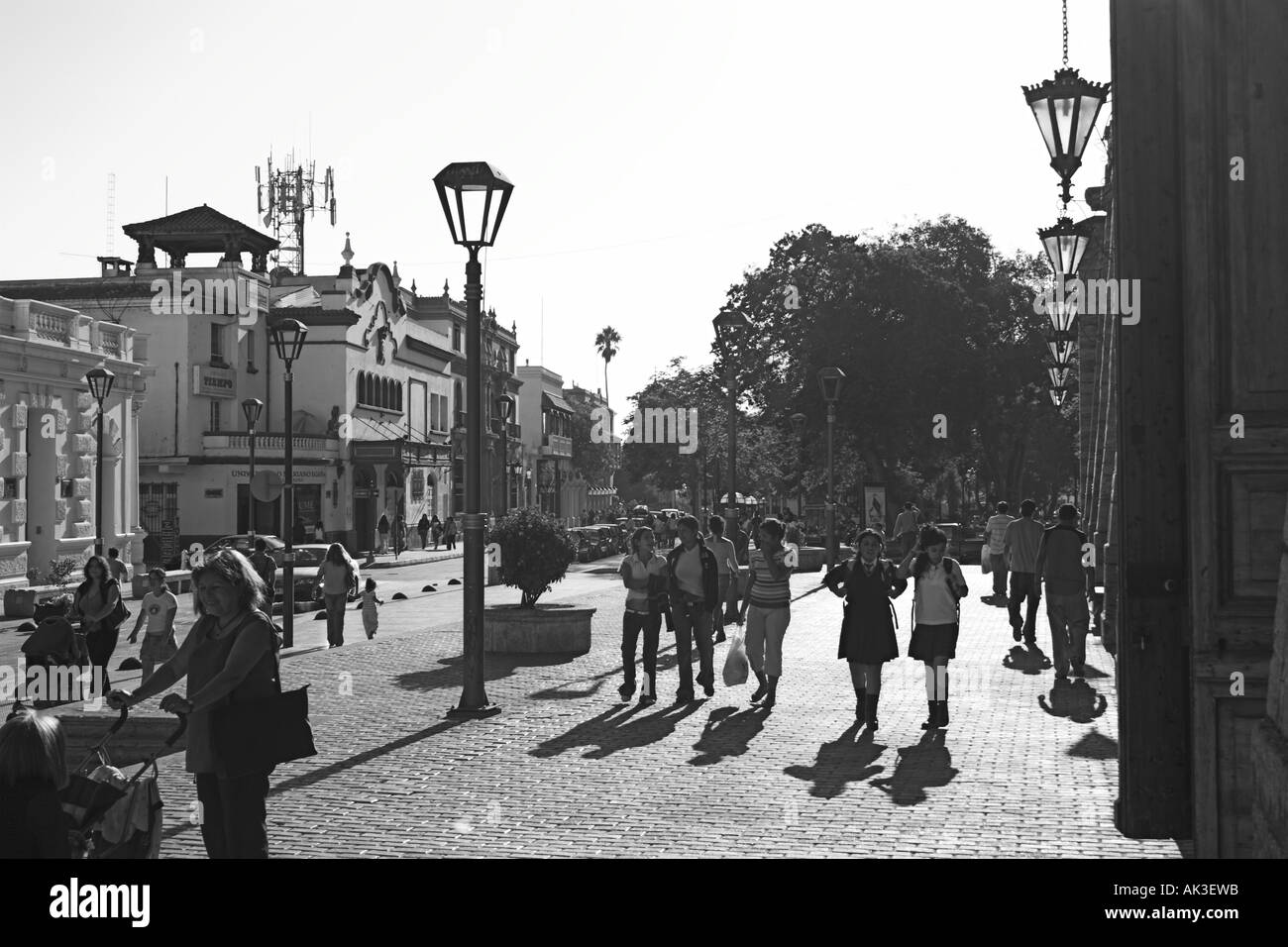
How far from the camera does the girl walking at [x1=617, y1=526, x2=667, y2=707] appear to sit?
1333cm

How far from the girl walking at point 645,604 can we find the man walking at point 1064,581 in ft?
12.9

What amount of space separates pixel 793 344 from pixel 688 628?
38.2m

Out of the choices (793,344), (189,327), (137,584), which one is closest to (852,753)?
(137,584)

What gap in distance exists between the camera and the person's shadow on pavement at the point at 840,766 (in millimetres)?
9117

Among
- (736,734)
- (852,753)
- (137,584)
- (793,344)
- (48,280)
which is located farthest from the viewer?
(48,280)

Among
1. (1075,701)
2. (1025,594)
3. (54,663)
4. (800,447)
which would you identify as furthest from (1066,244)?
(800,447)

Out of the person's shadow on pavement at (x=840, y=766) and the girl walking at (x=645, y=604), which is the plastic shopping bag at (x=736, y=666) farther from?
the person's shadow on pavement at (x=840, y=766)

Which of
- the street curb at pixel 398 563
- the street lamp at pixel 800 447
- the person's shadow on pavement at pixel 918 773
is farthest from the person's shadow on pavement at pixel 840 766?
the street curb at pixel 398 563

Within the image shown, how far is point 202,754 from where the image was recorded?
237 inches

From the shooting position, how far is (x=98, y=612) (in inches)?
491

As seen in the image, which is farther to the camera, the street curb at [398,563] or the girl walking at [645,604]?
the street curb at [398,563]

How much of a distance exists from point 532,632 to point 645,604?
12.8 feet

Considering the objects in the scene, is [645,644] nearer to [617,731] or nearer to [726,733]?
[617,731]
